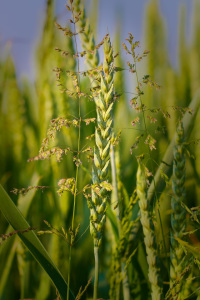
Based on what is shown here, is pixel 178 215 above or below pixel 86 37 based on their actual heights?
below

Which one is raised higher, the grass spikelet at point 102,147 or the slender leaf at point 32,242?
the grass spikelet at point 102,147

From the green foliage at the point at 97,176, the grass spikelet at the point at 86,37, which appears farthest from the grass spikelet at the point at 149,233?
the grass spikelet at the point at 86,37

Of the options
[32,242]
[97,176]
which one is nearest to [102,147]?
[97,176]

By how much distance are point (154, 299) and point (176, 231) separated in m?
0.07

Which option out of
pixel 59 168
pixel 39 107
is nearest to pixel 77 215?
pixel 59 168

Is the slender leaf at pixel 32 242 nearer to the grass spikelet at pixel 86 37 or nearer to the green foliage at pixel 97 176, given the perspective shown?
the green foliage at pixel 97 176

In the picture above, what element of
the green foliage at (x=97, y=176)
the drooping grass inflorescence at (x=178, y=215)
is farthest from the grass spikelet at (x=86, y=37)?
the drooping grass inflorescence at (x=178, y=215)

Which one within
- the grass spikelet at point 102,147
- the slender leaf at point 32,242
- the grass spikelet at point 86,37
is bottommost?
the slender leaf at point 32,242

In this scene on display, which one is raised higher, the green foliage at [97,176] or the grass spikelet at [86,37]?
the grass spikelet at [86,37]

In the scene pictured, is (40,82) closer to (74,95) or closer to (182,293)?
(74,95)

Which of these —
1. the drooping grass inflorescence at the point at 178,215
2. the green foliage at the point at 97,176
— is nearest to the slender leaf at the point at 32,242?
the green foliage at the point at 97,176

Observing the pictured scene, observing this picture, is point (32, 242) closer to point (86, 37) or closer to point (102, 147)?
point (102, 147)

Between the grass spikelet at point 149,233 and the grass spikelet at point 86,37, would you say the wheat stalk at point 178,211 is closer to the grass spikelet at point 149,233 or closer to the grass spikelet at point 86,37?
the grass spikelet at point 149,233

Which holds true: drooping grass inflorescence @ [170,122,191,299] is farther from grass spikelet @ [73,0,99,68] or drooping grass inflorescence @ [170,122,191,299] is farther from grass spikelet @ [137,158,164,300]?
grass spikelet @ [73,0,99,68]
